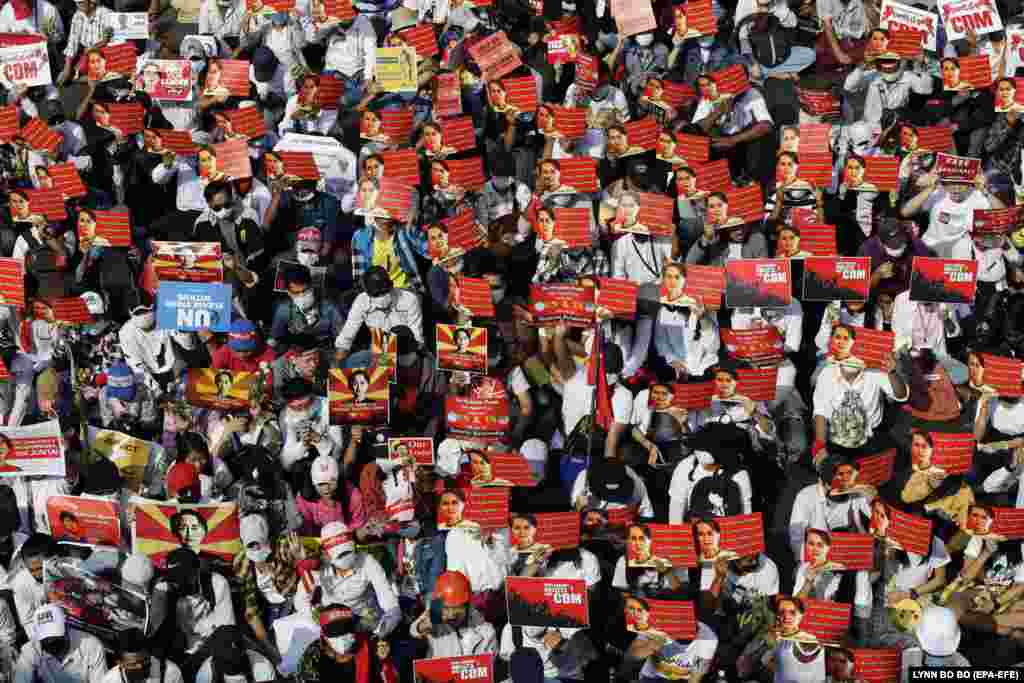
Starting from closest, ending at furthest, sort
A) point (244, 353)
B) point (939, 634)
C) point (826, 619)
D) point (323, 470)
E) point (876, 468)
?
point (939, 634)
point (826, 619)
point (876, 468)
point (323, 470)
point (244, 353)

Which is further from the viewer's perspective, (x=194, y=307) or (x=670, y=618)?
(x=194, y=307)

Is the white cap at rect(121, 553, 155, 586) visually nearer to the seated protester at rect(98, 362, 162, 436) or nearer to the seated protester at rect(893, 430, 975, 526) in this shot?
the seated protester at rect(98, 362, 162, 436)

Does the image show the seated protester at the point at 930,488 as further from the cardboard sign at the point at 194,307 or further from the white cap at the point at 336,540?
the cardboard sign at the point at 194,307

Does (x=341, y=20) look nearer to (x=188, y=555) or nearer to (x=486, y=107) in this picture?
(x=486, y=107)

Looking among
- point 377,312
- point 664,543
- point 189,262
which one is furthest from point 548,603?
point 189,262

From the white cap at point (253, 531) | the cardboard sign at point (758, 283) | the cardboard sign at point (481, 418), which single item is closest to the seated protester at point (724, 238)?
the cardboard sign at point (758, 283)

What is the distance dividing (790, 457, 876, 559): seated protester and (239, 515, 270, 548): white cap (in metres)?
3.78

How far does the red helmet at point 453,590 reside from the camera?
1588 cm

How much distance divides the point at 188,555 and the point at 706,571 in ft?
12.1

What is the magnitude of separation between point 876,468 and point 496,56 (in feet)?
15.6

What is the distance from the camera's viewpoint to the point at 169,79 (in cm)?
1942

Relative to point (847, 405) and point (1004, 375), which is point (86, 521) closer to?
point (847, 405)

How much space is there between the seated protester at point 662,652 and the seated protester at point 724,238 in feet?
10.0

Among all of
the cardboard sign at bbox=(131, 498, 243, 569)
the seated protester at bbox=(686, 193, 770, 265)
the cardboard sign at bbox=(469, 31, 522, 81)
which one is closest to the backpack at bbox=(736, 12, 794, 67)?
the seated protester at bbox=(686, 193, 770, 265)
